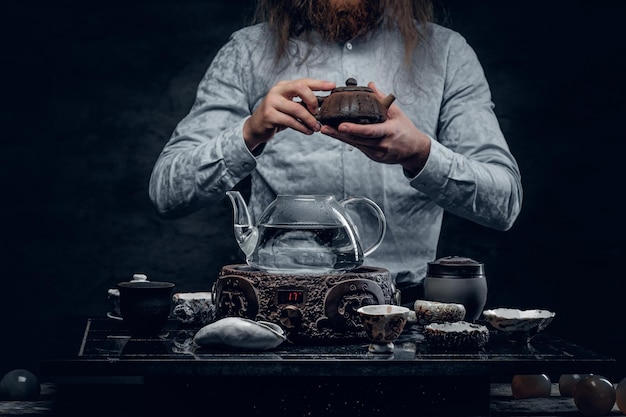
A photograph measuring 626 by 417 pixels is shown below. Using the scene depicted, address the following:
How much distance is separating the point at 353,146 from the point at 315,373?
1167 mm

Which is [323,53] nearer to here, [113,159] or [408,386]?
[113,159]

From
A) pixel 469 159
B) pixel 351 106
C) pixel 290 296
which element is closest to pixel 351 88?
pixel 351 106

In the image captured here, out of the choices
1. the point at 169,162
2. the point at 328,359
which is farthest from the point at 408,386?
the point at 169,162

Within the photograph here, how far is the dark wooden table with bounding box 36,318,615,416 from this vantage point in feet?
6.18

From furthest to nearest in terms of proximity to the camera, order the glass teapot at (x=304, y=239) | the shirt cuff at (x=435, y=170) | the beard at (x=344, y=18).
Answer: the beard at (x=344, y=18) < the shirt cuff at (x=435, y=170) < the glass teapot at (x=304, y=239)

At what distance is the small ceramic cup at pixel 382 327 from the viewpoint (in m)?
1.97

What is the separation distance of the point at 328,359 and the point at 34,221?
2356mm

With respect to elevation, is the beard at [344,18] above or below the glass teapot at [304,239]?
above

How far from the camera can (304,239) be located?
218 cm

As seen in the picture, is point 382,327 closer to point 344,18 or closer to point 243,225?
point 243,225

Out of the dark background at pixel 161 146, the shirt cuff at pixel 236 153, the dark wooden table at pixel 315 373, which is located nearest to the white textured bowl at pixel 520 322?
the dark wooden table at pixel 315 373

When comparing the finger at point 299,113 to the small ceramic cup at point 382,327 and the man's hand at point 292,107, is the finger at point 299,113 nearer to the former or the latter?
the man's hand at point 292,107

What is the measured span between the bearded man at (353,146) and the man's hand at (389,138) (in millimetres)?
350

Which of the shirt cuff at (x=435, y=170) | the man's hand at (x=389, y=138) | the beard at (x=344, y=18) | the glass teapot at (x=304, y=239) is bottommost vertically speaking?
the glass teapot at (x=304, y=239)
